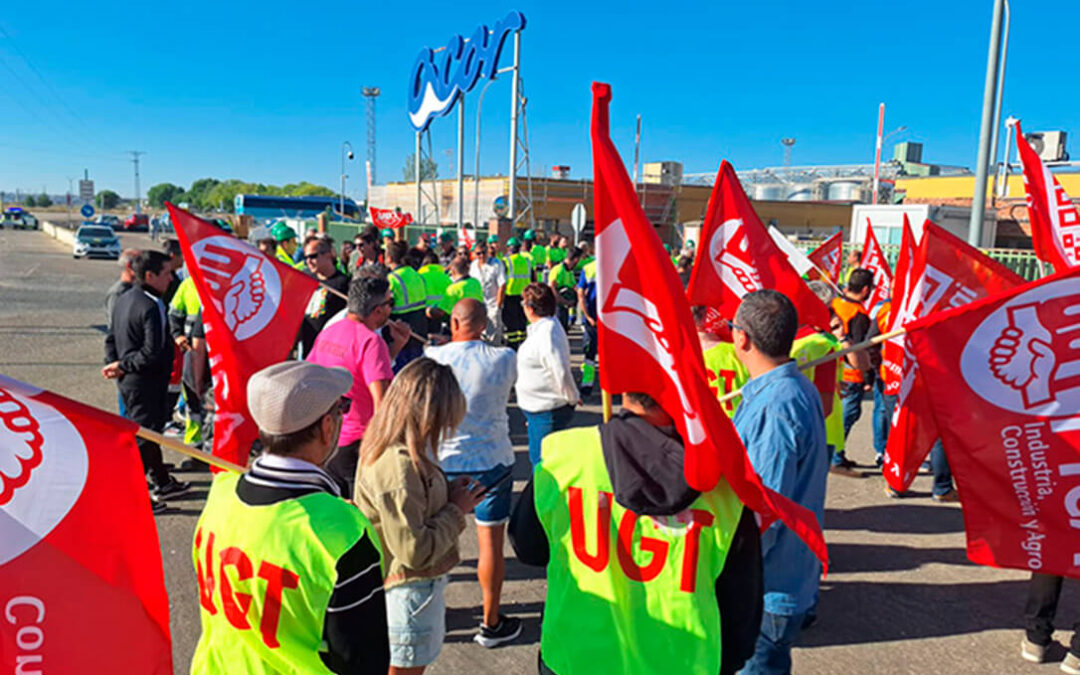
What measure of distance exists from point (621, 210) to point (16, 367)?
11.5 meters

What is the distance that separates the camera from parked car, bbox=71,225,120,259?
34.5m

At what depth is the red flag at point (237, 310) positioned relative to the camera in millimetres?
4316

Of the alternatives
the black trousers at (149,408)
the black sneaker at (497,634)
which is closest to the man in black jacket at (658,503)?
the black sneaker at (497,634)

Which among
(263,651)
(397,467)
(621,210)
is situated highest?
(621,210)

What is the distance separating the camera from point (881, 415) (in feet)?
23.7

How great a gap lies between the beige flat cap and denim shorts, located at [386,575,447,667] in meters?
1.11

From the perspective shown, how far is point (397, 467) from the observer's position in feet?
8.94

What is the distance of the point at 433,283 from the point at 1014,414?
6141mm

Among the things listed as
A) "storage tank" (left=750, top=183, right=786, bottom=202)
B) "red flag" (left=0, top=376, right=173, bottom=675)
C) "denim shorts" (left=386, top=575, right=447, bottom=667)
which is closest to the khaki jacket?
"denim shorts" (left=386, top=575, right=447, bottom=667)

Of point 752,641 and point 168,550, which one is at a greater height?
point 752,641

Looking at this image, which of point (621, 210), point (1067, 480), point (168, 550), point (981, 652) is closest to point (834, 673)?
point (981, 652)

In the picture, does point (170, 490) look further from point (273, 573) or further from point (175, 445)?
point (273, 573)

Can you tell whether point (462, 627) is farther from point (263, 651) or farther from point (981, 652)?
point (981, 652)

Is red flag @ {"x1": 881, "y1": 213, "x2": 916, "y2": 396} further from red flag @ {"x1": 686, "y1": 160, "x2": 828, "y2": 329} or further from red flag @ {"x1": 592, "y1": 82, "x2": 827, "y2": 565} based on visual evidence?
red flag @ {"x1": 592, "y1": 82, "x2": 827, "y2": 565}
